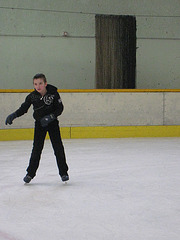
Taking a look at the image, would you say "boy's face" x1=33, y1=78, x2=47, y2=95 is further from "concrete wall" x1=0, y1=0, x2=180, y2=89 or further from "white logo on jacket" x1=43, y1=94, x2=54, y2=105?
"concrete wall" x1=0, y1=0, x2=180, y2=89

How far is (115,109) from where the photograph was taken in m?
8.41

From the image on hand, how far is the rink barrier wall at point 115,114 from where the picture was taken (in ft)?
26.5

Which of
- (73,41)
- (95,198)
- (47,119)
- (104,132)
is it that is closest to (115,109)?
(104,132)

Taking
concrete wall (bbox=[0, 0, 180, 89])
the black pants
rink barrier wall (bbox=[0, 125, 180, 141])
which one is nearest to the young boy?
the black pants

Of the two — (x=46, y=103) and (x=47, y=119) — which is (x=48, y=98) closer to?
(x=46, y=103)

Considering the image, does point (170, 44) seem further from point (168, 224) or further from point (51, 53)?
point (168, 224)

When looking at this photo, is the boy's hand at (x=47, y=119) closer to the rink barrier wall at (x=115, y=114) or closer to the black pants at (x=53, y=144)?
the black pants at (x=53, y=144)

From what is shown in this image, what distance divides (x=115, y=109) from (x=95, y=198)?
16.4 ft

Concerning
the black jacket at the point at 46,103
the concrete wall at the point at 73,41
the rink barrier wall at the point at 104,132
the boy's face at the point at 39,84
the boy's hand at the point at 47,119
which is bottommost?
the rink barrier wall at the point at 104,132

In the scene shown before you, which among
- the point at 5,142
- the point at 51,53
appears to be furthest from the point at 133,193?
the point at 51,53

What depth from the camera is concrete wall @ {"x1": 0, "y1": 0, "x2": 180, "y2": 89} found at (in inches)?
368

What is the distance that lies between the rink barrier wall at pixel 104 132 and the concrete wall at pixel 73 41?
1.80m

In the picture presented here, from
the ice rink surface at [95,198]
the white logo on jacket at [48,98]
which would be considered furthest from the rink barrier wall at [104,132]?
the white logo on jacket at [48,98]

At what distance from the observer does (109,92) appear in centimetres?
841
